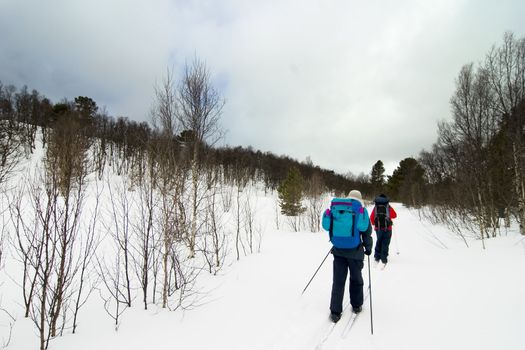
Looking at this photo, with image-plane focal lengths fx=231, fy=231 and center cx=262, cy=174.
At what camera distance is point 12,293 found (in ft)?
17.4

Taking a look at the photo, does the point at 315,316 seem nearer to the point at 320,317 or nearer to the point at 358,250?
the point at 320,317

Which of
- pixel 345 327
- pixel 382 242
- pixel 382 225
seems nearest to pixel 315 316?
pixel 345 327

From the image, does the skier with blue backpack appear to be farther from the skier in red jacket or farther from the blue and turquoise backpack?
the skier in red jacket

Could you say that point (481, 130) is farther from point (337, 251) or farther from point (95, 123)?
point (95, 123)

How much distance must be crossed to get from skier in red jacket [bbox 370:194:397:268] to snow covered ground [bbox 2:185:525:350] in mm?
903

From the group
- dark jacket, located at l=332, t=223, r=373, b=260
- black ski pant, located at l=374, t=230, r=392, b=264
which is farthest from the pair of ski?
black ski pant, located at l=374, t=230, r=392, b=264

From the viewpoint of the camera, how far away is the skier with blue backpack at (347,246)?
366cm

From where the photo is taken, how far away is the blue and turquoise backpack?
3.67m

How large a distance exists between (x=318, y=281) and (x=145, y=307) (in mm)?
3633

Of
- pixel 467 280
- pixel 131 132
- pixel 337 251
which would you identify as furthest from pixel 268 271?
pixel 131 132

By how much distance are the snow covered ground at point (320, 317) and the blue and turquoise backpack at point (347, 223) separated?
1.21m

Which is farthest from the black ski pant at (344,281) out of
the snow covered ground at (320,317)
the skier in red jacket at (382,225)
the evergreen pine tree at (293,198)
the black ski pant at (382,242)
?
the evergreen pine tree at (293,198)

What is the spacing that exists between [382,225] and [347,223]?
4.13 m

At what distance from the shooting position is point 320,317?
3729 millimetres
